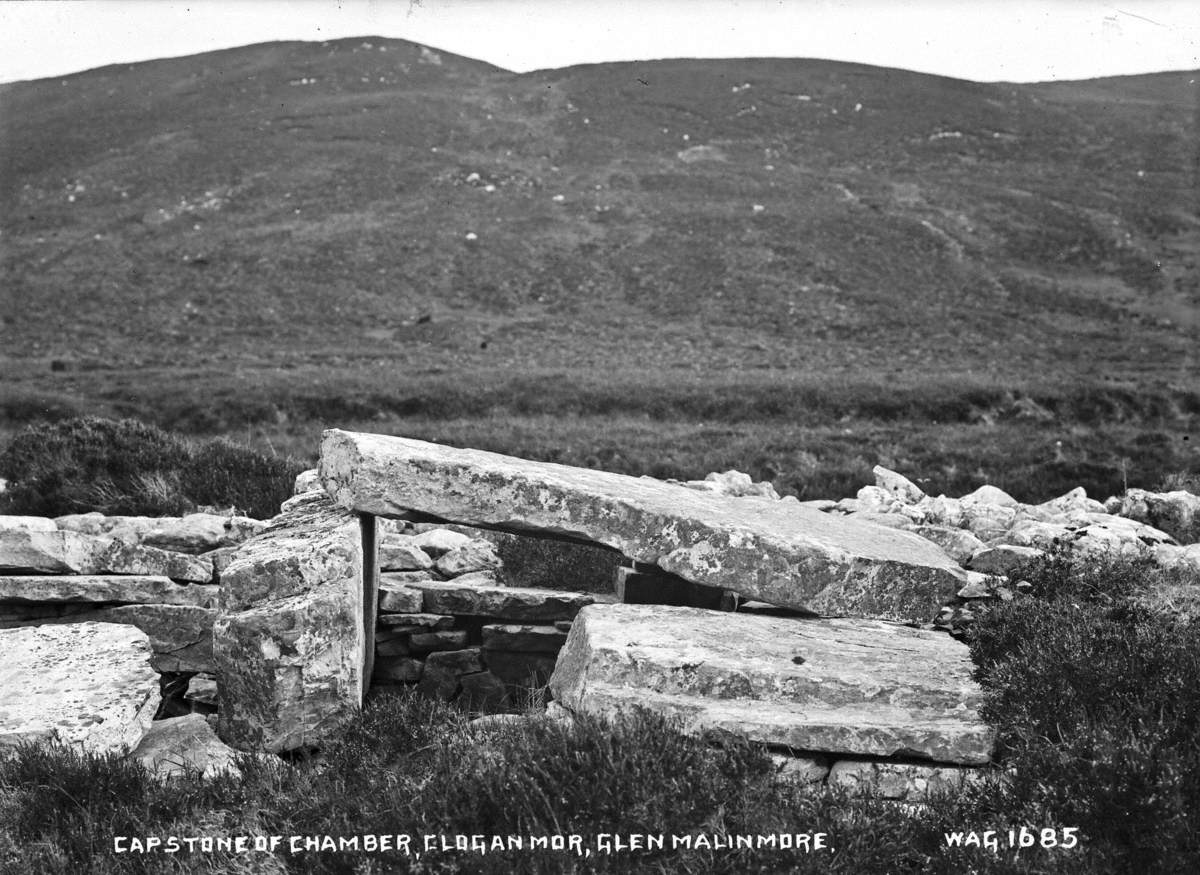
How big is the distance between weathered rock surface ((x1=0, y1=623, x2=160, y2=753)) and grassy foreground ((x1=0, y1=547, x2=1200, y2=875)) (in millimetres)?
369

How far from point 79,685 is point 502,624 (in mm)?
2795

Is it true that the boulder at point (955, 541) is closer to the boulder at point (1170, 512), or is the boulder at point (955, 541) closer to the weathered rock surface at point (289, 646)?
the boulder at point (1170, 512)

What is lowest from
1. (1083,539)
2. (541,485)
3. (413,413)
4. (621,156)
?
(413,413)

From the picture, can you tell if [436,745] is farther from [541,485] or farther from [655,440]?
[655,440]

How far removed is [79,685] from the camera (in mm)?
6156

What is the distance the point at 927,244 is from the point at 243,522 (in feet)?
166

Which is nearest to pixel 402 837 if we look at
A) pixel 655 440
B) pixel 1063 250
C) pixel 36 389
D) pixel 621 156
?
pixel 655 440

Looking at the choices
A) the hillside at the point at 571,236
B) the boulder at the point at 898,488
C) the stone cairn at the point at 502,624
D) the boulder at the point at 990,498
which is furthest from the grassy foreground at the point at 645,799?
the hillside at the point at 571,236

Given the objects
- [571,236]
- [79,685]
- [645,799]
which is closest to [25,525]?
[79,685]

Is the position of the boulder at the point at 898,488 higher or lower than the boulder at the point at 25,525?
lower

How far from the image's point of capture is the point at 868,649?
6.38 meters

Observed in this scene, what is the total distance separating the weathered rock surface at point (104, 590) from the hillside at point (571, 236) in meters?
19.0

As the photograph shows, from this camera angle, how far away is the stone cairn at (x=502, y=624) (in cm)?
562

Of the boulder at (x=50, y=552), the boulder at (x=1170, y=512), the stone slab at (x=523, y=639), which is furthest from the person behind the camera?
the boulder at (x=1170, y=512)
